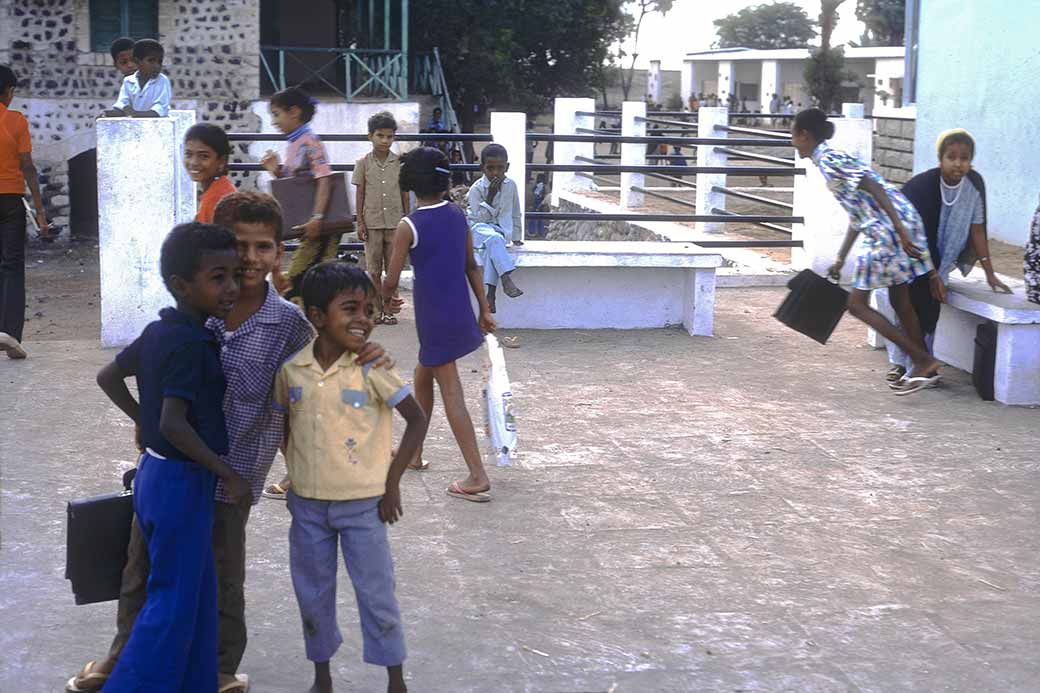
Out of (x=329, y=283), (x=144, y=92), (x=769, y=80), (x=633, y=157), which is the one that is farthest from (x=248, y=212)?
(x=769, y=80)

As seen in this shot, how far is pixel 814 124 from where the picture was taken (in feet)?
26.3

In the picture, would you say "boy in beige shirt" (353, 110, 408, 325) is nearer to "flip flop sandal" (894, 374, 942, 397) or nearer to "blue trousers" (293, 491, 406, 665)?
"flip flop sandal" (894, 374, 942, 397)

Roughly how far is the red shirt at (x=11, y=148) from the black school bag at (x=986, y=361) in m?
5.84

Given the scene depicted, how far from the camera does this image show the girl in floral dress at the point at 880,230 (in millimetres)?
8008

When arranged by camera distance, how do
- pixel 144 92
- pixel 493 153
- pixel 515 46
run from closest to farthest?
pixel 493 153
pixel 144 92
pixel 515 46

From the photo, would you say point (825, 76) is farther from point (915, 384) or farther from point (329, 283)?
point (329, 283)

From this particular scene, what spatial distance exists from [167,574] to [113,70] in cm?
2291

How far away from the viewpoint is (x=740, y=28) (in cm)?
8775

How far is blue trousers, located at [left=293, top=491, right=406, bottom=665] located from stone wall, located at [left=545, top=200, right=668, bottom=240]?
1121cm

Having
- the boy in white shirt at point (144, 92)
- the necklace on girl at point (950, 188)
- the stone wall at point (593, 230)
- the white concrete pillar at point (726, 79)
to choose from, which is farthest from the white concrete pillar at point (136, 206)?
the white concrete pillar at point (726, 79)

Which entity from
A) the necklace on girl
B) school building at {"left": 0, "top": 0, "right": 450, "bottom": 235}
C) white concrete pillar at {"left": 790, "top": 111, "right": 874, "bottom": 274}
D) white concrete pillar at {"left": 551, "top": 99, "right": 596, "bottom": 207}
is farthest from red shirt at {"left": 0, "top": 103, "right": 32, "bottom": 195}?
school building at {"left": 0, "top": 0, "right": 450, "bottom": 235}

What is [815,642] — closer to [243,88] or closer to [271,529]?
[271,529]

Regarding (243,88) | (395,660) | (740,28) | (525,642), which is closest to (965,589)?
(525,642)

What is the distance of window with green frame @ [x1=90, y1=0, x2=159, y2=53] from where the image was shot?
25109mm
